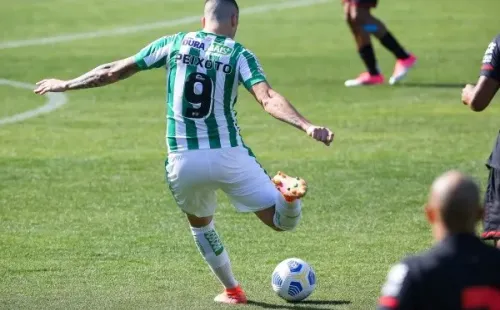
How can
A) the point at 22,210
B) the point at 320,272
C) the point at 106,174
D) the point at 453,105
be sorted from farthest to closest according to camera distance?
the point at 453,105 < the point at 106,174 < the point at 22,210 < the point at 320,272

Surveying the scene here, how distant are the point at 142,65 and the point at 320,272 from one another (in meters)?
2.38

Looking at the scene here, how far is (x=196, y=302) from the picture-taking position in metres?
8.73

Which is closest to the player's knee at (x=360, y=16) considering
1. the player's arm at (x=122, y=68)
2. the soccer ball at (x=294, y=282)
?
the soccer ball at (x=294, y=282)

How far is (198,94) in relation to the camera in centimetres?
819

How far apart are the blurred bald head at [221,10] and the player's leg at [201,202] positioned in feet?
2.90

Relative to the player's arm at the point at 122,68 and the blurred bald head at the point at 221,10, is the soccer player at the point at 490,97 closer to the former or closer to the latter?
the blurred bald head at the point at 221,10

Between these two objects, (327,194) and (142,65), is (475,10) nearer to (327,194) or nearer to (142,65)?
(327,194)

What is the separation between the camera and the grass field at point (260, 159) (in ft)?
31.0

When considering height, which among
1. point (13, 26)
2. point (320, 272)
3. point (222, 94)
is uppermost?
point (222, 94)

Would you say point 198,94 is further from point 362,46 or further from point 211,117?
point 362,46

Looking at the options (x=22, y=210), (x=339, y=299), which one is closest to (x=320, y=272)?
(x=339, y=299)

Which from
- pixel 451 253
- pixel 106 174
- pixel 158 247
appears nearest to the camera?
pixel 451 253

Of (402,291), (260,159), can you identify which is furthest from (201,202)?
(260,159)

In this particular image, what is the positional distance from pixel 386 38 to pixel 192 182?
11834mm
